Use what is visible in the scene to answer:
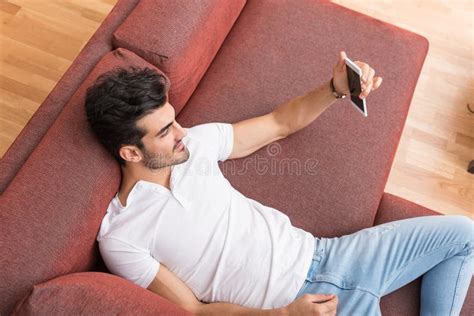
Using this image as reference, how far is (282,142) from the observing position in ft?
5.41

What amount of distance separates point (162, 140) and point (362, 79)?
612 millimetres

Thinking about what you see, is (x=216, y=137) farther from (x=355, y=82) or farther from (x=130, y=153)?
(x=355, y=82)

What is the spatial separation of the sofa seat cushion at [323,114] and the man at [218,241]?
12 cm

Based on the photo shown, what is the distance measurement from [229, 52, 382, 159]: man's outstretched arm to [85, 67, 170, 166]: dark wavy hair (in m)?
0.34

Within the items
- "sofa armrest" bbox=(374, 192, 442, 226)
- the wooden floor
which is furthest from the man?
the wooden floor

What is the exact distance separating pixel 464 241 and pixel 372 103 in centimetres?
55

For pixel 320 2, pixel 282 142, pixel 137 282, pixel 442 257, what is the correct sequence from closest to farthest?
pixel 137 282
pixel 442 257
pixel 282 142
pixel 320 2

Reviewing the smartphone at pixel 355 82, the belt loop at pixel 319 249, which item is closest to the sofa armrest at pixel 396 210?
the belt loop at pixel 319 249

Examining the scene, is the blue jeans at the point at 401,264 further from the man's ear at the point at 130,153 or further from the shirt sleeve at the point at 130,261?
the man's ear at the point at 130,153

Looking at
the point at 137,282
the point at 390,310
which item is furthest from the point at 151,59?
the point at 390,310

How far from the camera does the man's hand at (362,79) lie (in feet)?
4.76

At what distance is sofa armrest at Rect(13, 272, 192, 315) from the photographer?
3.63 ft

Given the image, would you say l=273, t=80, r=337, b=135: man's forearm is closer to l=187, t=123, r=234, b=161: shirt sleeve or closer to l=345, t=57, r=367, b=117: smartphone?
l=345, t=57, r=367, b=117: smartphone

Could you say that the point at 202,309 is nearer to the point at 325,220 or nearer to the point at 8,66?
the point at 325,220
